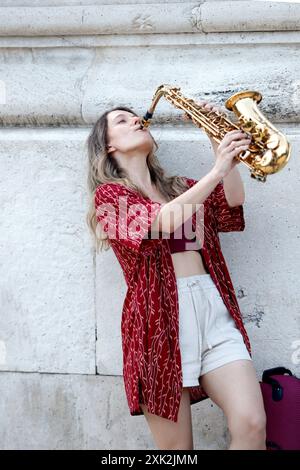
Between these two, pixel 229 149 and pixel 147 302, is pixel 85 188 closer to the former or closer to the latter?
pixel 147 302

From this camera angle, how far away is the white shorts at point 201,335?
3.21m

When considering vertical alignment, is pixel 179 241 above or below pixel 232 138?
below

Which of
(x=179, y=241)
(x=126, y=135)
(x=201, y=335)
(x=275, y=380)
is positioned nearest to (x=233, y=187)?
(x=179, y=241)

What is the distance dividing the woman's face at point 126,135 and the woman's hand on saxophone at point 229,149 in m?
0.48

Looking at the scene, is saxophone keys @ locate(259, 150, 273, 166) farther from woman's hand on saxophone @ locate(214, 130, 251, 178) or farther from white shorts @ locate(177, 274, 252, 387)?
white shorts @ locate(177, 274, 252, 387)

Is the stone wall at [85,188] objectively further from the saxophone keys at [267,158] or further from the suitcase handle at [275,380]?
the saxophone keys at [267,158]

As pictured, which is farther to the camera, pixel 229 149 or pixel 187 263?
pixel 187 263

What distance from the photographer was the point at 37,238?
13.1 feet

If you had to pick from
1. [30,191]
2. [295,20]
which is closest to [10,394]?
[30,191]

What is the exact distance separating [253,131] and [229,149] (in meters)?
0.12

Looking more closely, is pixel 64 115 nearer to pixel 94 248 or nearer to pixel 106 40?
pixel 106 40

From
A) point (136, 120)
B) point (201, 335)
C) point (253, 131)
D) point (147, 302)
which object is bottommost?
point (201, 335)

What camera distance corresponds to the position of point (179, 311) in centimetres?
324

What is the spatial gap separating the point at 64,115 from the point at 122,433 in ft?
4.90
